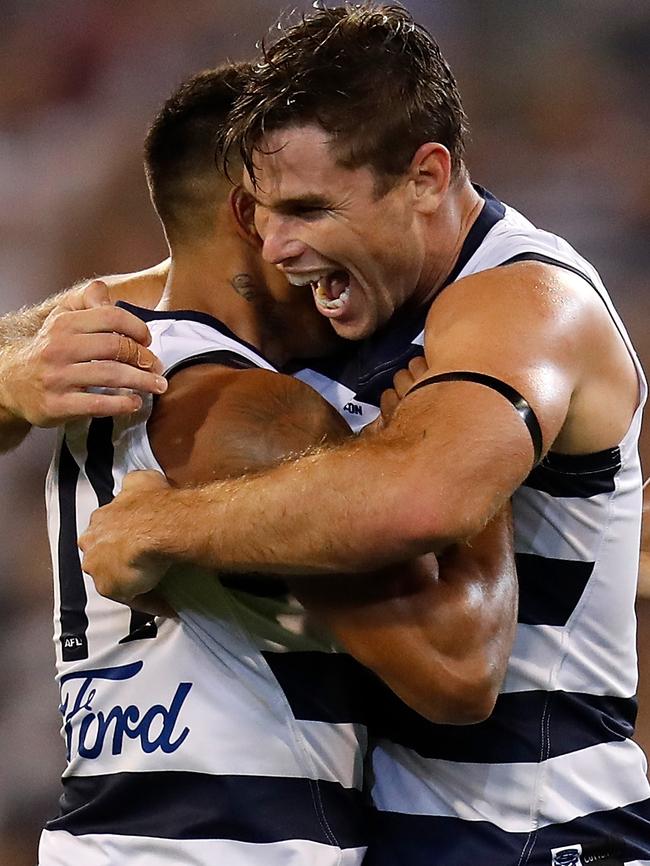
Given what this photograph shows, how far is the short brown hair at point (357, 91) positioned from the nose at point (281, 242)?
0.09 m

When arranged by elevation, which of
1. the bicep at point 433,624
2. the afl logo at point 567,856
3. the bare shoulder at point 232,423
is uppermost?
the bare shoulder at point 232,423

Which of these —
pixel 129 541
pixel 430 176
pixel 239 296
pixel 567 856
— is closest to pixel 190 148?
pixel 239 296

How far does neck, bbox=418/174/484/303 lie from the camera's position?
189cm

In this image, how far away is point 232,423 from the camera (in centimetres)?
162

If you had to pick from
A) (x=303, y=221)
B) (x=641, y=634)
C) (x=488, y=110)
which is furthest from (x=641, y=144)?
(x=303, y=221)

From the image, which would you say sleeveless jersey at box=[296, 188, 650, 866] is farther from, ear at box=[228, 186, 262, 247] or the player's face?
ear at box=[228, 186, 262, 247]

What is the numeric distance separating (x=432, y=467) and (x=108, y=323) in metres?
0.53

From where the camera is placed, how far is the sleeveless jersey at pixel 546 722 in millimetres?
1803

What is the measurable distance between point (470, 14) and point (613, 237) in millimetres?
934

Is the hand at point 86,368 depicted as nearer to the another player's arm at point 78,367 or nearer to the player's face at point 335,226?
the another player's arm at point 78,367

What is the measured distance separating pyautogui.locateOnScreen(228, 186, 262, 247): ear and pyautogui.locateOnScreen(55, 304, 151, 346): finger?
0.30 meters

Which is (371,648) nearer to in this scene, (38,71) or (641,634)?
(641,634)

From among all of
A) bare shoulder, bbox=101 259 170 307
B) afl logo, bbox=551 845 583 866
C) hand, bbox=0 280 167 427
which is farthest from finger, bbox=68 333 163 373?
afl logo, bbox=551 845 583 866

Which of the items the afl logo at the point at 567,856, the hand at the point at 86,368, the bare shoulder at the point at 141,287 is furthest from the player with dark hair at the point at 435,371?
the bare shoulder at the point at 141,287
